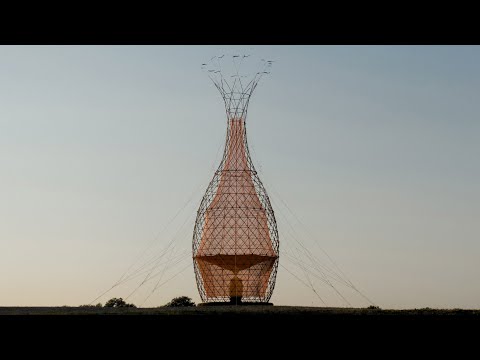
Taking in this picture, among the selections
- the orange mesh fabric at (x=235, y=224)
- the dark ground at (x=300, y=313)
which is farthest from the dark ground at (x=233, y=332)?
the orange mesh fabric at (x=235, y=224)

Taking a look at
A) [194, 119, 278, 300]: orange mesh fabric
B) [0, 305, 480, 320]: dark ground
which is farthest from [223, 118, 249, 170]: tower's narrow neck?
[0, 305, 480, 320]: dark ground

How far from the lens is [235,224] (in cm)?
3978

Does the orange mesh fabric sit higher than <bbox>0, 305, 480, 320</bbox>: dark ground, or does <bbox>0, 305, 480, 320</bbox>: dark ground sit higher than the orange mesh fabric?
the orange mesh fabric

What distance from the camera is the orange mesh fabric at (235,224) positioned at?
131 ft

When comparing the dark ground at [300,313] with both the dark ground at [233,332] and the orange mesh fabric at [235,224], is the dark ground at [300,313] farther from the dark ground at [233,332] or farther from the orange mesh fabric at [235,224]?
the orange mesh fabric at [235,224]

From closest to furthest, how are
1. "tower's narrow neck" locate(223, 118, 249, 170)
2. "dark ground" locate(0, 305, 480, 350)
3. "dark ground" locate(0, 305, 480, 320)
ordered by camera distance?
"dark ground" locate(0, 305, 480, 350), "dark ground" locate(0, 305, 480, 320), "tower's narrow neck" locate(223, 118, 249, 170)

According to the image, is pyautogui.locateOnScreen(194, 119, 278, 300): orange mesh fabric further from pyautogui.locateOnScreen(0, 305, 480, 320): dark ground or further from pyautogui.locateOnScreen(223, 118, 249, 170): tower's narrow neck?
pyautogui.locateOnScreen(0, 305, 480, 320): dark ground

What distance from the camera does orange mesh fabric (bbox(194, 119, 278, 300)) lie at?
39.8 m

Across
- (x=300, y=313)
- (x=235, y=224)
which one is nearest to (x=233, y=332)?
(x=300, y=313)

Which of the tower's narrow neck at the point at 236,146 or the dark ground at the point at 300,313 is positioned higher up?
the tower's narrow neck at the point at 236,146

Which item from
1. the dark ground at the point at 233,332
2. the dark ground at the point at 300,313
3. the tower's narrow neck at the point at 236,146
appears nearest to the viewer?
the dark ground at the point at 233,332
